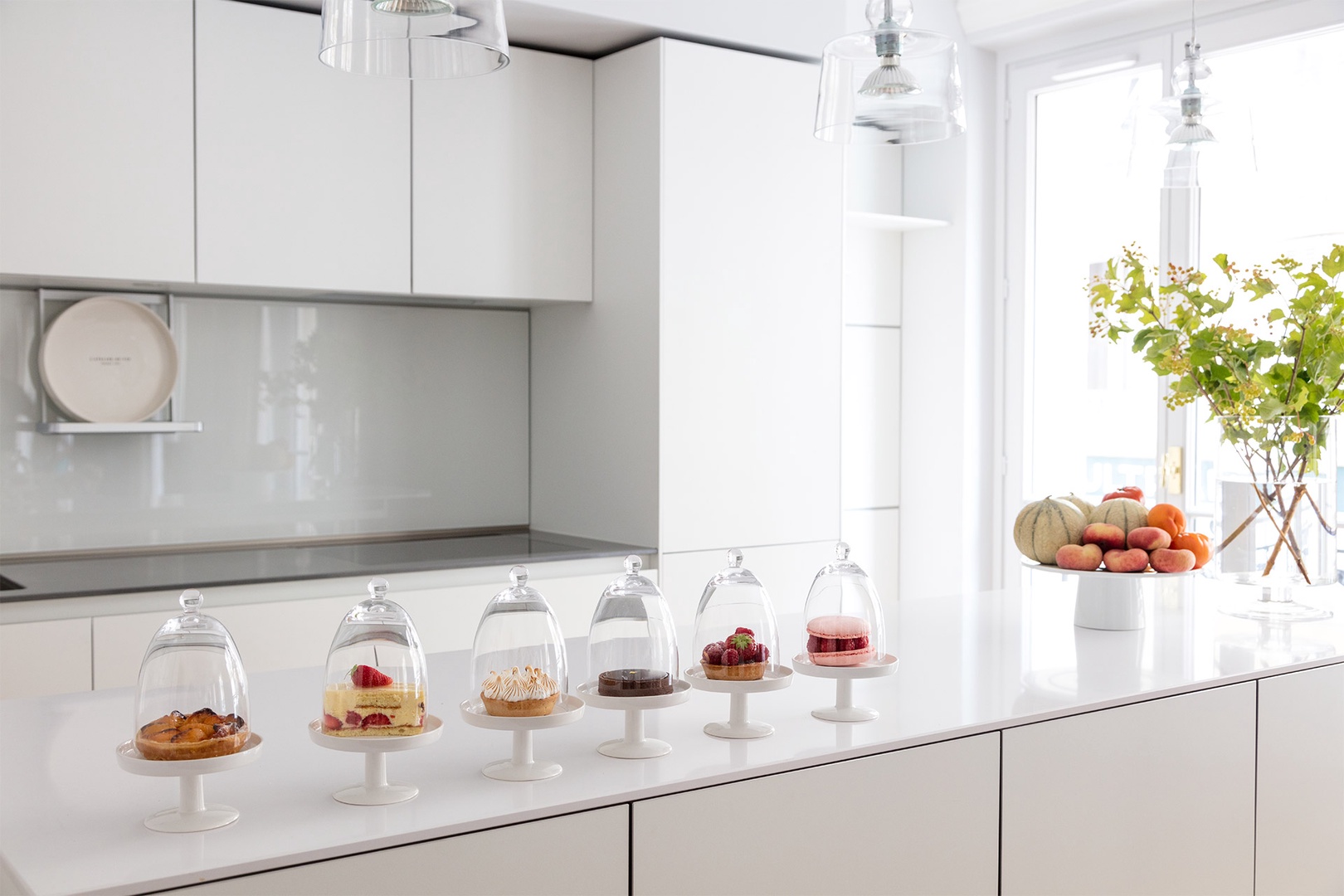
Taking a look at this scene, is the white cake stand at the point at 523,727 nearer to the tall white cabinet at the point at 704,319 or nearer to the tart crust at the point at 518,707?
the tart crust at the point at 518,707

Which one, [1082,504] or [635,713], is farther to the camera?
[1082,504]

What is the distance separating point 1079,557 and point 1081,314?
2292 mm

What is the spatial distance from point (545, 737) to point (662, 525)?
194cm

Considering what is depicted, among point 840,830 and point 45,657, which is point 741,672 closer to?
point 840,830

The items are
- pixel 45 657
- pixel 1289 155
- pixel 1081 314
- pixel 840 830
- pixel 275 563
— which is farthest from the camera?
pixel 1081 314

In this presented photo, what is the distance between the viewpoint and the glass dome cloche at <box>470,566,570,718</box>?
1.21 m

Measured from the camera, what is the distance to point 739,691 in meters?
1.35

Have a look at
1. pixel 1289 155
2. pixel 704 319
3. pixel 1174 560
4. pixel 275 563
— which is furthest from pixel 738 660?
pixel 1289 155

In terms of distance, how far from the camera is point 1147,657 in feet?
6.12

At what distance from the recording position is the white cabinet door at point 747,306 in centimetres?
333

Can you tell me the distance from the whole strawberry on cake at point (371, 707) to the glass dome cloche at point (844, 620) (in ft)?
1.68

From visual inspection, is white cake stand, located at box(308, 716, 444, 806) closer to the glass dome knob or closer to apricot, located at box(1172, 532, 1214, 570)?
the glass dome knob

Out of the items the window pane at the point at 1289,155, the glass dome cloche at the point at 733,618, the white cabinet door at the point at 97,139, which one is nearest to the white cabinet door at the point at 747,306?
the window pane at the point at 1289,155

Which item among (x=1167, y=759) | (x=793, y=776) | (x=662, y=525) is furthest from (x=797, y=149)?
(x=793, y=776)
